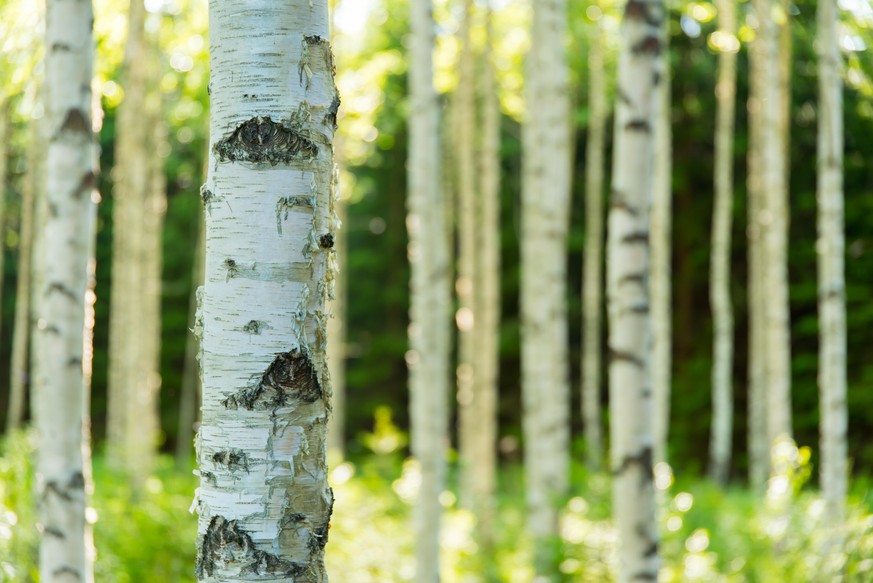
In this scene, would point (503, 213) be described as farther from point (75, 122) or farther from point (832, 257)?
point (75, 122)

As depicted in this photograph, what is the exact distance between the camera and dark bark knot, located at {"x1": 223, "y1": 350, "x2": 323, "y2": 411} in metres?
1.60

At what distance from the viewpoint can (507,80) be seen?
13195 mm

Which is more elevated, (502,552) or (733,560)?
(733,560)

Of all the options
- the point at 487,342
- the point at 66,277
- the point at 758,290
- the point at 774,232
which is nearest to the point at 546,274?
the point at 487,342

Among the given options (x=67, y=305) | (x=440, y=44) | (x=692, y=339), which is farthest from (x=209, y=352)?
(x=692, y=339)

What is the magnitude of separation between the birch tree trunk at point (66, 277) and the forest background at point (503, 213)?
517 centimetres

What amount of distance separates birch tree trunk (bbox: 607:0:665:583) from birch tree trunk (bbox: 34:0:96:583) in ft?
5.70

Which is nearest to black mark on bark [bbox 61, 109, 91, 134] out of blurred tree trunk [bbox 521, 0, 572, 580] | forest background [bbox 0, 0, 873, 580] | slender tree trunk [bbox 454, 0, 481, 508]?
blurred tree trunk [bbox 521, 0, 572, 580]

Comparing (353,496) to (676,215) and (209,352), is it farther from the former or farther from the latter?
(676,215)

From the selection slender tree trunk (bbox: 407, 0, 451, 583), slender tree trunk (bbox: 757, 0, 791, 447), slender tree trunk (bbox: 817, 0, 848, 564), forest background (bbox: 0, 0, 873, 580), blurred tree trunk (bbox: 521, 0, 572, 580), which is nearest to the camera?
slender tree trunk (bbox: 407, 0, 451, 583)

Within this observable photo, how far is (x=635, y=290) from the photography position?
3129 mm

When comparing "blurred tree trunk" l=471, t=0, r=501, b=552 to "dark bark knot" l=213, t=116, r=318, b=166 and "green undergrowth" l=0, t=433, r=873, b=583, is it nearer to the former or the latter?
"green undergrowth" l=0, t=433, r=873, b=583

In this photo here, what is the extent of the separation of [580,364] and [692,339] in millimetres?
2426

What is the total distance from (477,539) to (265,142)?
6041 mm
